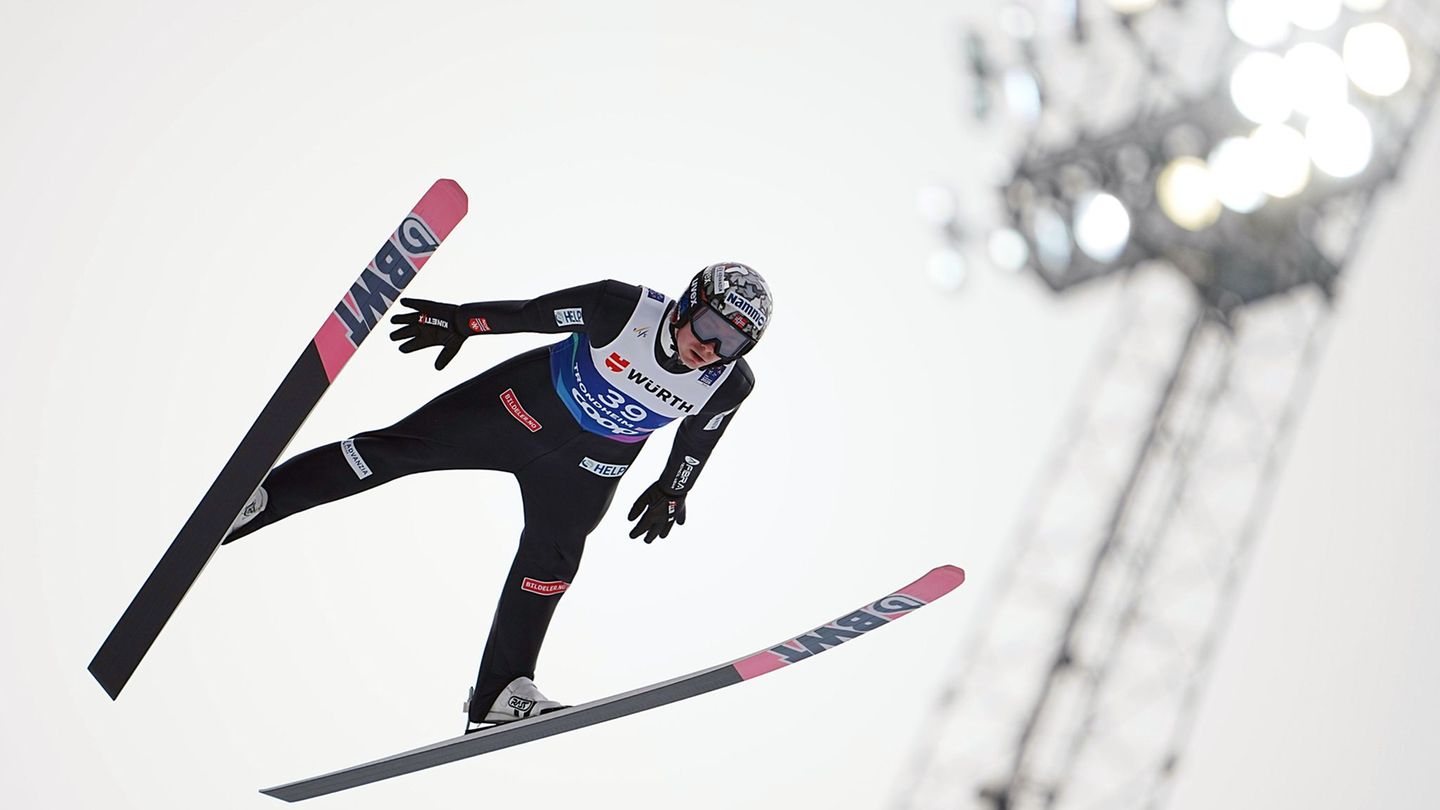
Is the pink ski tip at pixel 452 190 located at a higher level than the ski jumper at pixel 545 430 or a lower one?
higher

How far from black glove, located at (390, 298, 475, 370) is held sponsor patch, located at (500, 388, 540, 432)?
27cm

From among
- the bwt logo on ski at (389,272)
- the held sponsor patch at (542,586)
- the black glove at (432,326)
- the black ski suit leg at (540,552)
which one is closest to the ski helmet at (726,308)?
the black ski suit leg at (540,552)

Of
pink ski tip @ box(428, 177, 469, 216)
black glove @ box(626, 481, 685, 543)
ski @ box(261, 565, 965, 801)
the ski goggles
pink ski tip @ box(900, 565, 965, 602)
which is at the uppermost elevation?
the ski goggles

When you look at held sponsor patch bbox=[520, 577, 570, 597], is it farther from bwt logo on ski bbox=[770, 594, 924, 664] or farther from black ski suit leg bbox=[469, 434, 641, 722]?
bwt logo on ski bbox=[770, 594, 924, 664]

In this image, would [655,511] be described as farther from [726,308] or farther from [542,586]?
[726,308]

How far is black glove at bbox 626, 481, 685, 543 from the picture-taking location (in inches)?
183

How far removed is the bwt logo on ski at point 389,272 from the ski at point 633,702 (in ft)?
3.89

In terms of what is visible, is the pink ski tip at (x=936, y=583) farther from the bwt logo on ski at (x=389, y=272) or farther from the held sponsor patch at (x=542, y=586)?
the bwt logo on ski at (x=389, y=272)

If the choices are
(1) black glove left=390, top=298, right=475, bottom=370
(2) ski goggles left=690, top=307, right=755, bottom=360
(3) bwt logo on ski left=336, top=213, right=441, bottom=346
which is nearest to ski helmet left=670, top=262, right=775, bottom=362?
(2) ski goggles left=690, top=307, right=755, bottom=360

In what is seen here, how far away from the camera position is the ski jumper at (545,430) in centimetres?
421

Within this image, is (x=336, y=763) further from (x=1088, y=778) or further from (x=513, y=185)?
(x=1088, y=778)

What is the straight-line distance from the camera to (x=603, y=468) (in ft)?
14.4

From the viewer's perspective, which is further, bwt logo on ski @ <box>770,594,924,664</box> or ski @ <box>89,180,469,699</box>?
bwt logo on ski @ <box>770,594,924,664</box>

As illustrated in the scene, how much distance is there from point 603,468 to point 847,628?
0.90m
